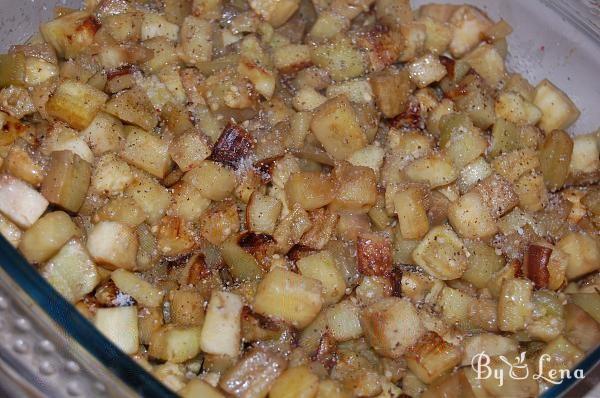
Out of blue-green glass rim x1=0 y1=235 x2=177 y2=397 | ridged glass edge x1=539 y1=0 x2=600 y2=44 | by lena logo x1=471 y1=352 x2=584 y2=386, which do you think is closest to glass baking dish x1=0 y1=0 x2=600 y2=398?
blue-green glass rim x1=0 y1=235 x2=177 y2=397

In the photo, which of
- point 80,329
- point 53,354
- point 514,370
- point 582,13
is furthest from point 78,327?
point 582,13

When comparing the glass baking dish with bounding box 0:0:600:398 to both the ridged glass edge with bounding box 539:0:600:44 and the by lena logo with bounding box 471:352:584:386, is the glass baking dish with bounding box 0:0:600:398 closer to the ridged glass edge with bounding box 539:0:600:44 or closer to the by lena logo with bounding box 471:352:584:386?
the by lena logo with bounding box 471:352:584:386

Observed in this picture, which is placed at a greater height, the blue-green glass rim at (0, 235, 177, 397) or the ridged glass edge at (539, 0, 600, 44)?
the ridged glass edge at (539, 0, 600, 44)

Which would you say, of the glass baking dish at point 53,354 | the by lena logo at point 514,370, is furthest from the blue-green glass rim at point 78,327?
the by lena logo at point 514,370

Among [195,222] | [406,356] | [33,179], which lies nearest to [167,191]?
[195,222]

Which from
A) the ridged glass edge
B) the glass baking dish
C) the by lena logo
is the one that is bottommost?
the glass baking dish

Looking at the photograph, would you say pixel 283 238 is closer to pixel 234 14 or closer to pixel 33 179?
pixel 33 179
